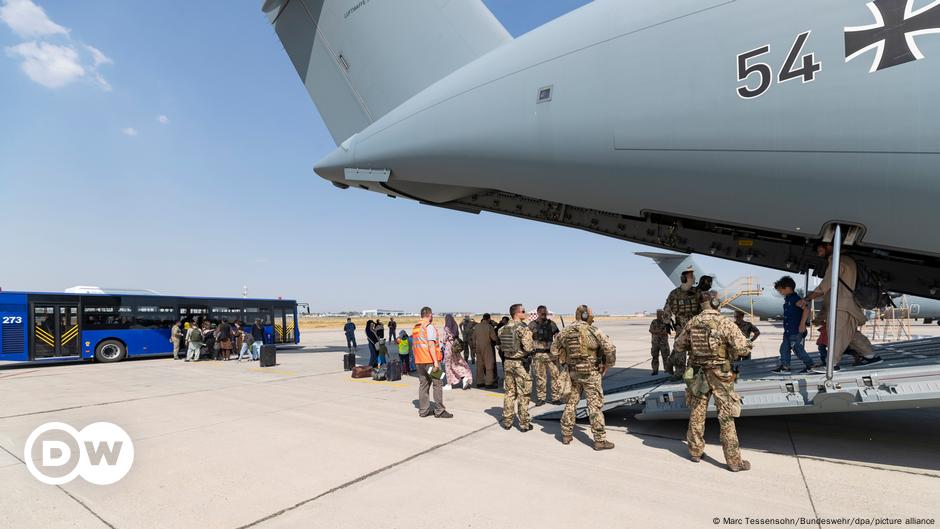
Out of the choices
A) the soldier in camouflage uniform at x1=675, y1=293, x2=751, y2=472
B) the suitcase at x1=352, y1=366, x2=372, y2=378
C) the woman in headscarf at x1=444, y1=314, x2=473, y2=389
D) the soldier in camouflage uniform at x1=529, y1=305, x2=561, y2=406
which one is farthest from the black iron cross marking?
the suitcase at x1=352, y1=366, x2=372, y2=378

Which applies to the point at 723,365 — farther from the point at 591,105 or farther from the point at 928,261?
the point at 928,261

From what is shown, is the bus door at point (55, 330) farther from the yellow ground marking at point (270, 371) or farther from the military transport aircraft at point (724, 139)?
the military transport aircraft at point (724, 139)

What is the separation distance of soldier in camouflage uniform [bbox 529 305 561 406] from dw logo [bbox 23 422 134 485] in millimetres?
5212

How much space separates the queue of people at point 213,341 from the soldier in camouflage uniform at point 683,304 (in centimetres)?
1271

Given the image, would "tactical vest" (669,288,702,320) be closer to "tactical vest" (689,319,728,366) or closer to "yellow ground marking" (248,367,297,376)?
"tactical vest" (689,319,728,366)

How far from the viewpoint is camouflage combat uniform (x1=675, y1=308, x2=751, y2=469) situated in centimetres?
418

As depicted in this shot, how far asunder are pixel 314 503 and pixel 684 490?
3.05m

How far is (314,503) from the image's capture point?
3.68 m

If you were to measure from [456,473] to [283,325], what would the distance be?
16.8 meters

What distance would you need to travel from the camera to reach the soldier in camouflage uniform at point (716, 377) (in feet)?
13.7

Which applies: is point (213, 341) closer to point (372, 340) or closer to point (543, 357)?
point (372, 340)

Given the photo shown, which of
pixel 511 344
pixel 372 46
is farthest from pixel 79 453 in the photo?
pixel 372 46

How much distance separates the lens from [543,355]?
752 centimetres

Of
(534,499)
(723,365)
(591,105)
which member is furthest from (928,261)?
(534,499)
